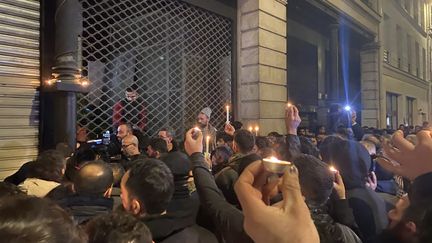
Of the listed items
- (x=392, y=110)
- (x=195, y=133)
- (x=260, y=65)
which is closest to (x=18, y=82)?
(x=195, y=133)

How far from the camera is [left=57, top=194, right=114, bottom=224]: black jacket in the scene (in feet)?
7.82

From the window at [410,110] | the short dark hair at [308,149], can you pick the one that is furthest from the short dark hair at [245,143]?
the window at [410,110]

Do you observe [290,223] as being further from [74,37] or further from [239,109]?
[239,109]

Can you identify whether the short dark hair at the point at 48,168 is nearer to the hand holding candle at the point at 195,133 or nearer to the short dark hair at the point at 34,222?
the hand holding candle at the point at 195,133

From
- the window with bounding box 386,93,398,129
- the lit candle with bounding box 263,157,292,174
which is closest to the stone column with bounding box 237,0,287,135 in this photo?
the lit candle with bounding box 263,157,292,174

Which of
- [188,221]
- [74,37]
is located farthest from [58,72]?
[188,221]

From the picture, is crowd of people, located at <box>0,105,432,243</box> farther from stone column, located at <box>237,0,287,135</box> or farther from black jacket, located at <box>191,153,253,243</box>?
stone column, located at <box>237,0,287,135</box>

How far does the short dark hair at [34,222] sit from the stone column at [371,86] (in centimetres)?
1785

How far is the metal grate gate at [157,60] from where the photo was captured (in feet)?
21.3

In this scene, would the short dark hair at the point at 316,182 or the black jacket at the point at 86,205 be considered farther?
the black jacket at the point at 86,205

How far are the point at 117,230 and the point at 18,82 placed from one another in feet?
14.7

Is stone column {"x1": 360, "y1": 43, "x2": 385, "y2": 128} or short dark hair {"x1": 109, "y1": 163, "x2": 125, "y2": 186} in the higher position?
stone column {"x1": 360, "y1": 43, "x2": 385, "y2": 128}

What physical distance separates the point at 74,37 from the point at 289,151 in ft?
11.1

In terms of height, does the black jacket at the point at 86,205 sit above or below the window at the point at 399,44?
below
